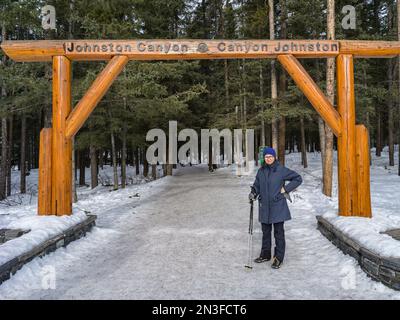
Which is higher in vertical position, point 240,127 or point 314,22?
point 314,22

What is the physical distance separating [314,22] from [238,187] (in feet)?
27.3

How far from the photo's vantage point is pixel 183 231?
8.05 meters

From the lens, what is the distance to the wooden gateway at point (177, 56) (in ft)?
24.4

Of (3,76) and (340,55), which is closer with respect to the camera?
(340,55)

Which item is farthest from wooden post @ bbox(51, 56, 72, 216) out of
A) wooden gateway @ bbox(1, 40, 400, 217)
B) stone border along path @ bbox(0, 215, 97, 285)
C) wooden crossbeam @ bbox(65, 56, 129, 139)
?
stone border along path @ bbox(0, 215, 97, 285)

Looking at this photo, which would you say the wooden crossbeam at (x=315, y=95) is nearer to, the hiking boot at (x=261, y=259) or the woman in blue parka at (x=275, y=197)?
the woman in blue parka at (x=275, y=197)

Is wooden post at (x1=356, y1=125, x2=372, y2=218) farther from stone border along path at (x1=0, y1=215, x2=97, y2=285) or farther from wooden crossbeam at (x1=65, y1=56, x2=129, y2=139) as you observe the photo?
stone border along path at (x1=0, y1=215, x2=97, y2=285)

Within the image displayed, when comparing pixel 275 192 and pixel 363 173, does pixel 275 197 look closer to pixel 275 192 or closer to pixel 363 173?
pixel 275 192

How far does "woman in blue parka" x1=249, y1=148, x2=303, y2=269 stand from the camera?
5398 mm

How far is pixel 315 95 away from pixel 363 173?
79.4 inches

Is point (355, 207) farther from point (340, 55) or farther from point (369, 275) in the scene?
point (340, 55)
